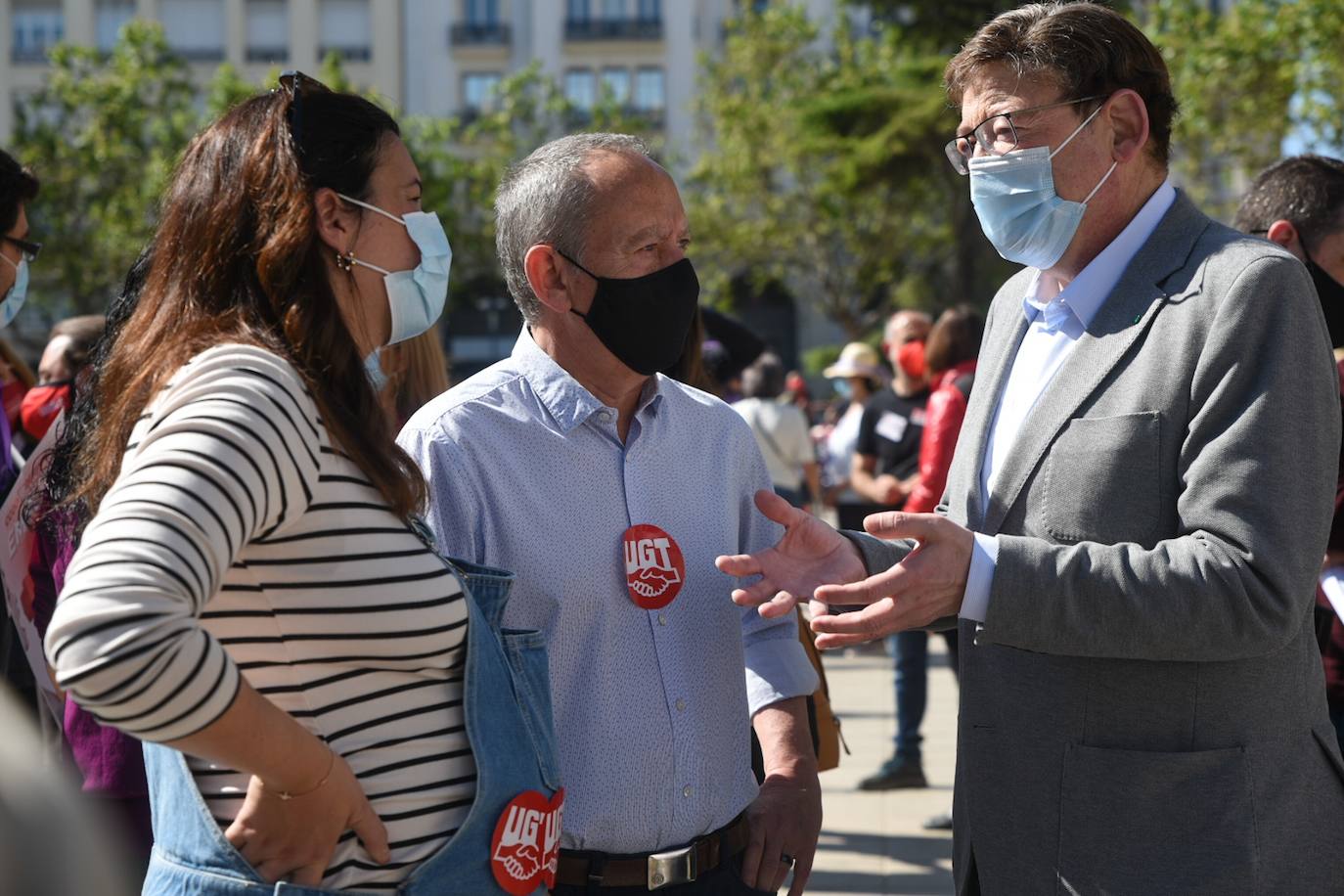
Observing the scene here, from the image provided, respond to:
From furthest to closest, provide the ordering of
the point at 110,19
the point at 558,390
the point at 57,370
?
the point at 110,19 < the point at 57,370 < the point at 558,390

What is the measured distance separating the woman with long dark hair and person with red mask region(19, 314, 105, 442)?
286 centimetres

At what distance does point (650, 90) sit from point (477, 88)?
5.92 metres

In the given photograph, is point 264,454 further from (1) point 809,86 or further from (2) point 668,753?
(1) point 809,86

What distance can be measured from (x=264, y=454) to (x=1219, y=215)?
23.5m

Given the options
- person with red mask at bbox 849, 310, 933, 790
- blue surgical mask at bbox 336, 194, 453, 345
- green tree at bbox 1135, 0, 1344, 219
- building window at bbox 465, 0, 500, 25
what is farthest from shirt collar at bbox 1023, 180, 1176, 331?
building window at bbox 465, 0, 500, 25

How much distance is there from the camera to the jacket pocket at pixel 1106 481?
7.27 feet

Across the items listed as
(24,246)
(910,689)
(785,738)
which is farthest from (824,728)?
(910,689)

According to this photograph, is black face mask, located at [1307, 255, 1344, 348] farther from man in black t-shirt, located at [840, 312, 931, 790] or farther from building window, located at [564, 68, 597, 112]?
building window, located at [564, 68, 597, 112]

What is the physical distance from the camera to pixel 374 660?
194cm

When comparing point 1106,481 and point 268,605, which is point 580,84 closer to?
point 1106,481

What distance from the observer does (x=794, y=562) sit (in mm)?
2336

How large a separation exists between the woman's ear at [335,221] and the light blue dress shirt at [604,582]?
0.55 meters

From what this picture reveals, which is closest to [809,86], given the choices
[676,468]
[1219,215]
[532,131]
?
[532,131]

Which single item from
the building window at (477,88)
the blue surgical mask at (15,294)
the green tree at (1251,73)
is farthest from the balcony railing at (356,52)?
the blue surgical mask at (15,294)
